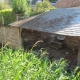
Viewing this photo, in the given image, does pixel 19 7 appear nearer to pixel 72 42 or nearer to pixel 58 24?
pixel 72 42

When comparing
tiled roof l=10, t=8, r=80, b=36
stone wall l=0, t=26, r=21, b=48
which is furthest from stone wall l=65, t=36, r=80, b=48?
stone wall l=0, t=26, r=21, b=48

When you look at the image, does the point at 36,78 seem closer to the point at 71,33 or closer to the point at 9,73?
the point at 9,73

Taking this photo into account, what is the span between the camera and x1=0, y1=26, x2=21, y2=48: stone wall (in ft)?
42.8

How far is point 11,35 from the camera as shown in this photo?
13.9m

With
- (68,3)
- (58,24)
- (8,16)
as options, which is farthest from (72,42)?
(68,3)

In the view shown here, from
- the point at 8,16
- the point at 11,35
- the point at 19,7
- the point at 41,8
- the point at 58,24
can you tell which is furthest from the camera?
the point at 41,8

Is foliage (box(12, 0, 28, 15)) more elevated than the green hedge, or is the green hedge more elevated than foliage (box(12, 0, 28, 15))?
foliage (box(12, 0, 28, 15))

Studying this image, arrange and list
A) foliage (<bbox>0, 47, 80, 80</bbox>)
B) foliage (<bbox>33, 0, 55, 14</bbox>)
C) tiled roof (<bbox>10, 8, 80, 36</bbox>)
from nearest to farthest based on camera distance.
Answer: foliage (<bbox>0, 47, 80, 80</bbox>) < tiled roof (<bbox>10, 8, 80, 36</bbox>) < foliage (<bbox>33, 0, 55, 14</bbox>)

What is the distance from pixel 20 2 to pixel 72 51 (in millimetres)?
5885

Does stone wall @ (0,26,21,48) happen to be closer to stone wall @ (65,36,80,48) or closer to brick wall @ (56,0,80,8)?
stone wall @ (65,36,80,48)

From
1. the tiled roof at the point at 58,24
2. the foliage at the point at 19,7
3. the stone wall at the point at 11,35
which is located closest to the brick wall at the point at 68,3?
the foliage at the point at 19,7

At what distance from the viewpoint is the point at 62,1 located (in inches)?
901

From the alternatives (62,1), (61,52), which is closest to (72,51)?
(61,52)

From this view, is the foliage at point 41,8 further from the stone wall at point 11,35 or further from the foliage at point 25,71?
the foliage at point 25,71
